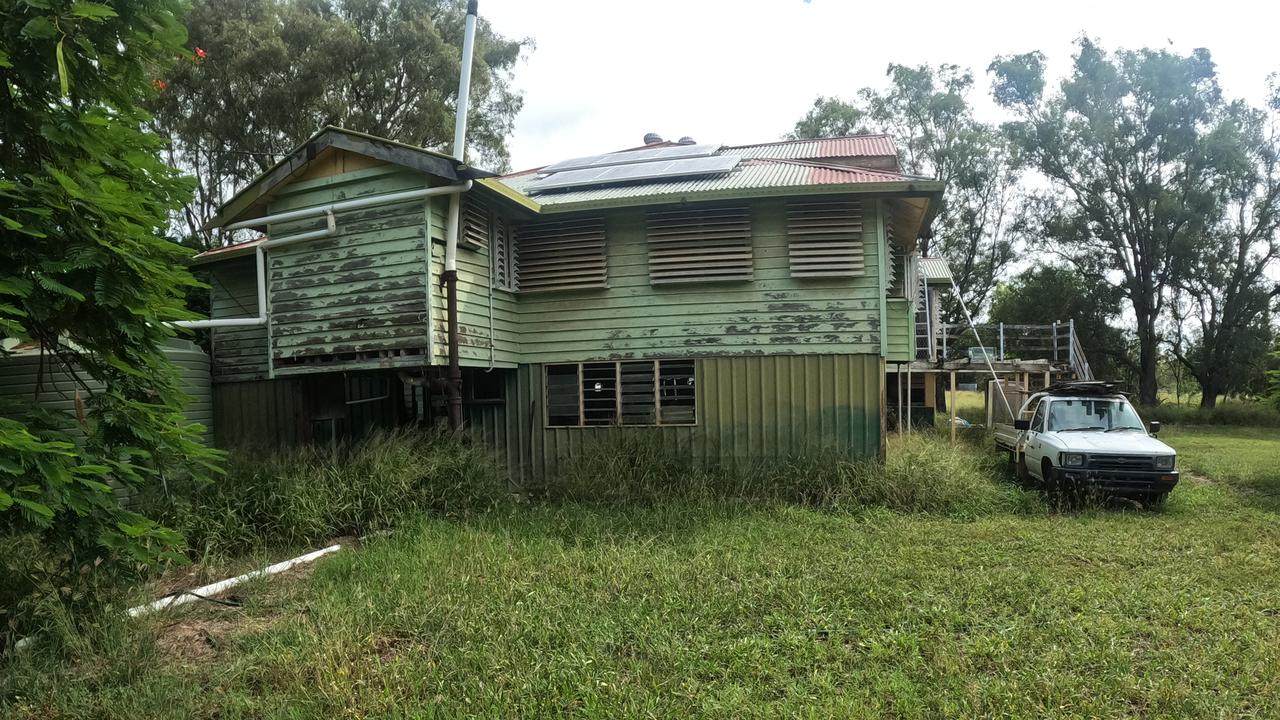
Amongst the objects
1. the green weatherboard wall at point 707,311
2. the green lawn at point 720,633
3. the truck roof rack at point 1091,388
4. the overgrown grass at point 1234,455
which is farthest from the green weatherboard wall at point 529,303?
the overgrown grass at point 1234,455

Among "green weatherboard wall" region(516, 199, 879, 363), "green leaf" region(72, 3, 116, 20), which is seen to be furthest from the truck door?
"green leaf" region(72, 3, 116, 20)

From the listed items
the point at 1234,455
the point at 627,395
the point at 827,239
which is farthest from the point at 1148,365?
the point at 627,395

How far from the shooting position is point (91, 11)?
3.46 metres

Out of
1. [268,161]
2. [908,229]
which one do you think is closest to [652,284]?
[908,229]

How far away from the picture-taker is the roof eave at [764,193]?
878cm

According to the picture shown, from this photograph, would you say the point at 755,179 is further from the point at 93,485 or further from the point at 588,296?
the point at 93,485

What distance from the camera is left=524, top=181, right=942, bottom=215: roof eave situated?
8.78m

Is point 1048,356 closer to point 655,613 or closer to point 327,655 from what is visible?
point 655,613

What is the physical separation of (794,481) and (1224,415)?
78.4ft

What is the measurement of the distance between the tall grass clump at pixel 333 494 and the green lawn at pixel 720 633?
0.82m

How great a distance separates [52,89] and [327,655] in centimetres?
371

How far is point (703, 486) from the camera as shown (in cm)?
866

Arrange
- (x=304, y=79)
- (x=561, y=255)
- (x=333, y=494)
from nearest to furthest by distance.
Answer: (x=333, y=494) → (x=561, y=255) → (x=304, y=79)

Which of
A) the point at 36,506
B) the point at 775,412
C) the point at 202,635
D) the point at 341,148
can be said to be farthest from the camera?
the point at 775,412
